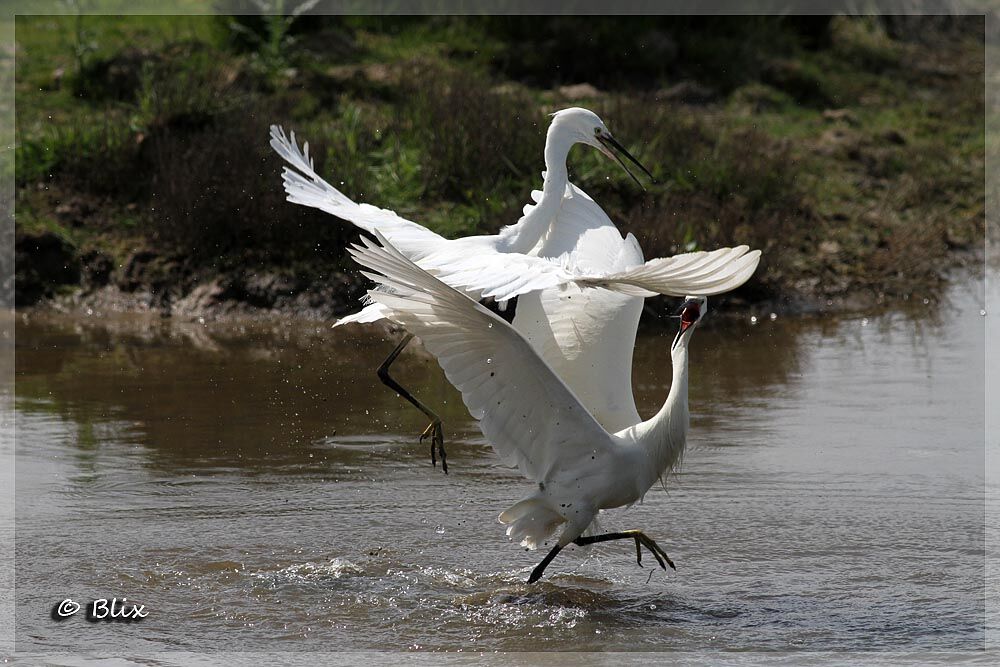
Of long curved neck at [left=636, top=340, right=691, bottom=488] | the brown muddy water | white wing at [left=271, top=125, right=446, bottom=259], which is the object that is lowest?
the brown muddy water

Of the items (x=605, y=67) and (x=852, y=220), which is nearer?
(x=852, y=220)

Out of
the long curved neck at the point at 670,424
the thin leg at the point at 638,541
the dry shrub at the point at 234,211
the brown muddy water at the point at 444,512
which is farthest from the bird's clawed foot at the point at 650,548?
the dry shrub at the point at 234,211

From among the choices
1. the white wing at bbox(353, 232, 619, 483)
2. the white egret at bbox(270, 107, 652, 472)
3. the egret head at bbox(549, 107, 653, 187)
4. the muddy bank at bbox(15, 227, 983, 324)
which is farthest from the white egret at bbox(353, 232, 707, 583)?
the muddy bank at bbox(15, 227, 983, 324)

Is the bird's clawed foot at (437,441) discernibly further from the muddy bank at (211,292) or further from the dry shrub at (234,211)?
the dry shrub at (234,211)

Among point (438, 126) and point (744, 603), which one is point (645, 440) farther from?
point (438, 126)

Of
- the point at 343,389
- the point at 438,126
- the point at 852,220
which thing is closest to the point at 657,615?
the point at 343,389

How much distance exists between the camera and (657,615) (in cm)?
480

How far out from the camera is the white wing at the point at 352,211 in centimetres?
559

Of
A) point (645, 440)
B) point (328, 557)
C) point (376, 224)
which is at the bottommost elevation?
point (328, 557)

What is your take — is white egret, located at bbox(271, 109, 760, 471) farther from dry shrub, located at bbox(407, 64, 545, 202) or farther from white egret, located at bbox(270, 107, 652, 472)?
dry shrub, located at bbox(407, 64, 545, 202)

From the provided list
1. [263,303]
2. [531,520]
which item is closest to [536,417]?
[531,520]

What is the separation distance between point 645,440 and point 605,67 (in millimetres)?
9162

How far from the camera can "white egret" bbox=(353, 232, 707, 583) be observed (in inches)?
174

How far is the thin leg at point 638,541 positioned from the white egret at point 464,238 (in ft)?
3.07
